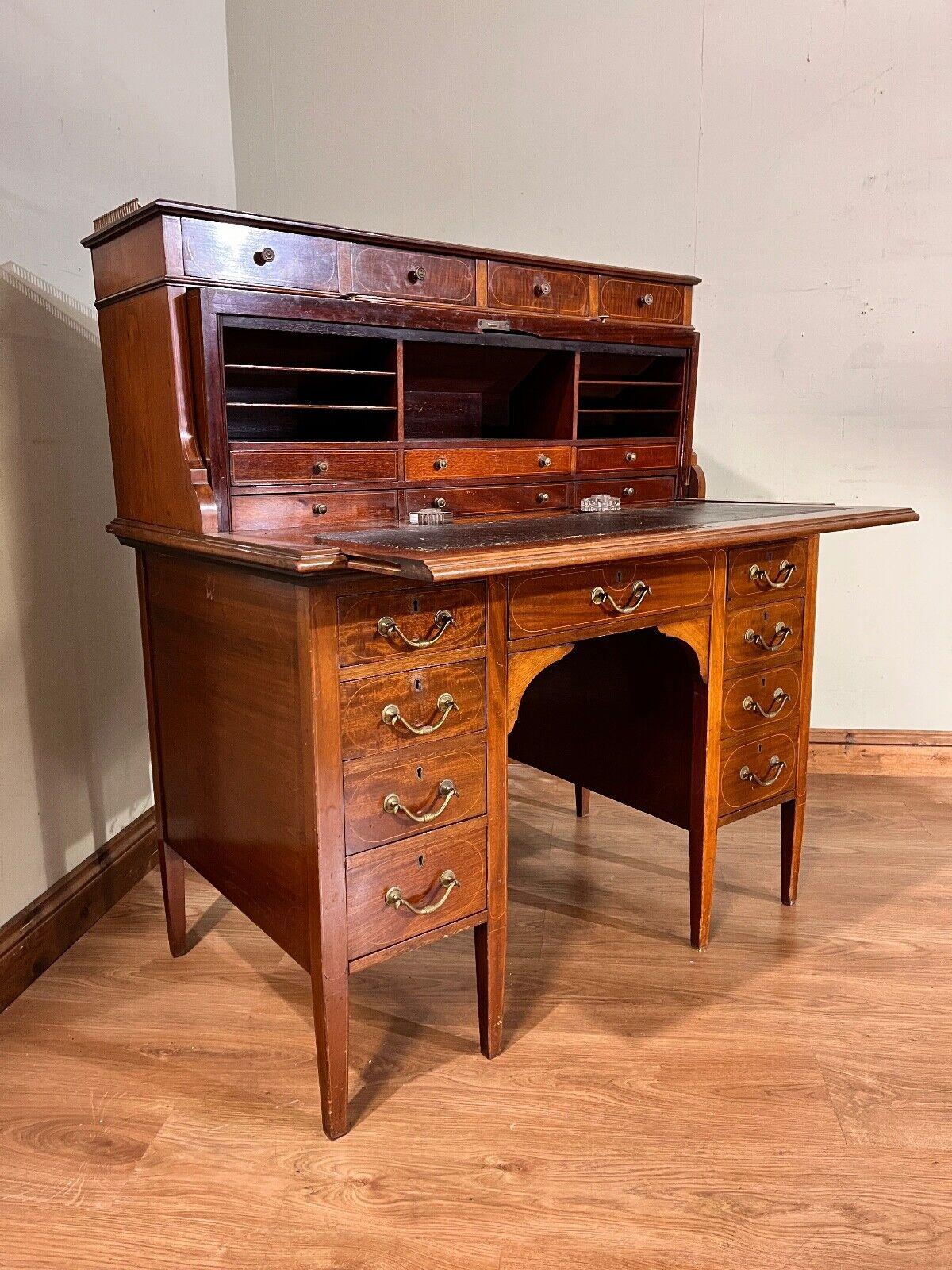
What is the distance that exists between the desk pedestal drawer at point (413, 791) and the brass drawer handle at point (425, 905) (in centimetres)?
10

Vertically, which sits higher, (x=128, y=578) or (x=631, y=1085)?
(x=128, y=578)

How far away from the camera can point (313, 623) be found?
1.49 meters


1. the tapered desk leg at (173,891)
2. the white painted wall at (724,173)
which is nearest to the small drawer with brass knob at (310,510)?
the tapered desk leg at (173,891)

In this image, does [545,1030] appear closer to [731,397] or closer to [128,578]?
[128,578]

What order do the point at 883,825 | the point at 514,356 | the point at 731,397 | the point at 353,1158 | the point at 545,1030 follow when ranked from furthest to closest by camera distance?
1. the point at 731,397
2. the point at 883,825
3. the point at 514,356
4. the point at 545,1030
5. the point at 353,1158

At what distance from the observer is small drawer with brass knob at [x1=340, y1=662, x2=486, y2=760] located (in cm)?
157

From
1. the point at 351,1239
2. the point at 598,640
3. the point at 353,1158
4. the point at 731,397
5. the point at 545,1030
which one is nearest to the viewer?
the point at 351,1239

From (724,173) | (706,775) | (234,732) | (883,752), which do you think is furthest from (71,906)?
(724,173)

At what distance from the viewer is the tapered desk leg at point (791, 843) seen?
2443mm

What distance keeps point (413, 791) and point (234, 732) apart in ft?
1.26

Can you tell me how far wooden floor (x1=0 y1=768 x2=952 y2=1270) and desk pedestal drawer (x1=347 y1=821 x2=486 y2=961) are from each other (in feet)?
1.14

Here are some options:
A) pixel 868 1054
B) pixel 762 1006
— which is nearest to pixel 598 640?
pixel 762 1006

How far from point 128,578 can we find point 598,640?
1264 millimetres

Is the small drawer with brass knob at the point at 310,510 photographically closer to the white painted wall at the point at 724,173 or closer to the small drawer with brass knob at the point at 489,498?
the small drawer with brass knob at the point at 489,498
